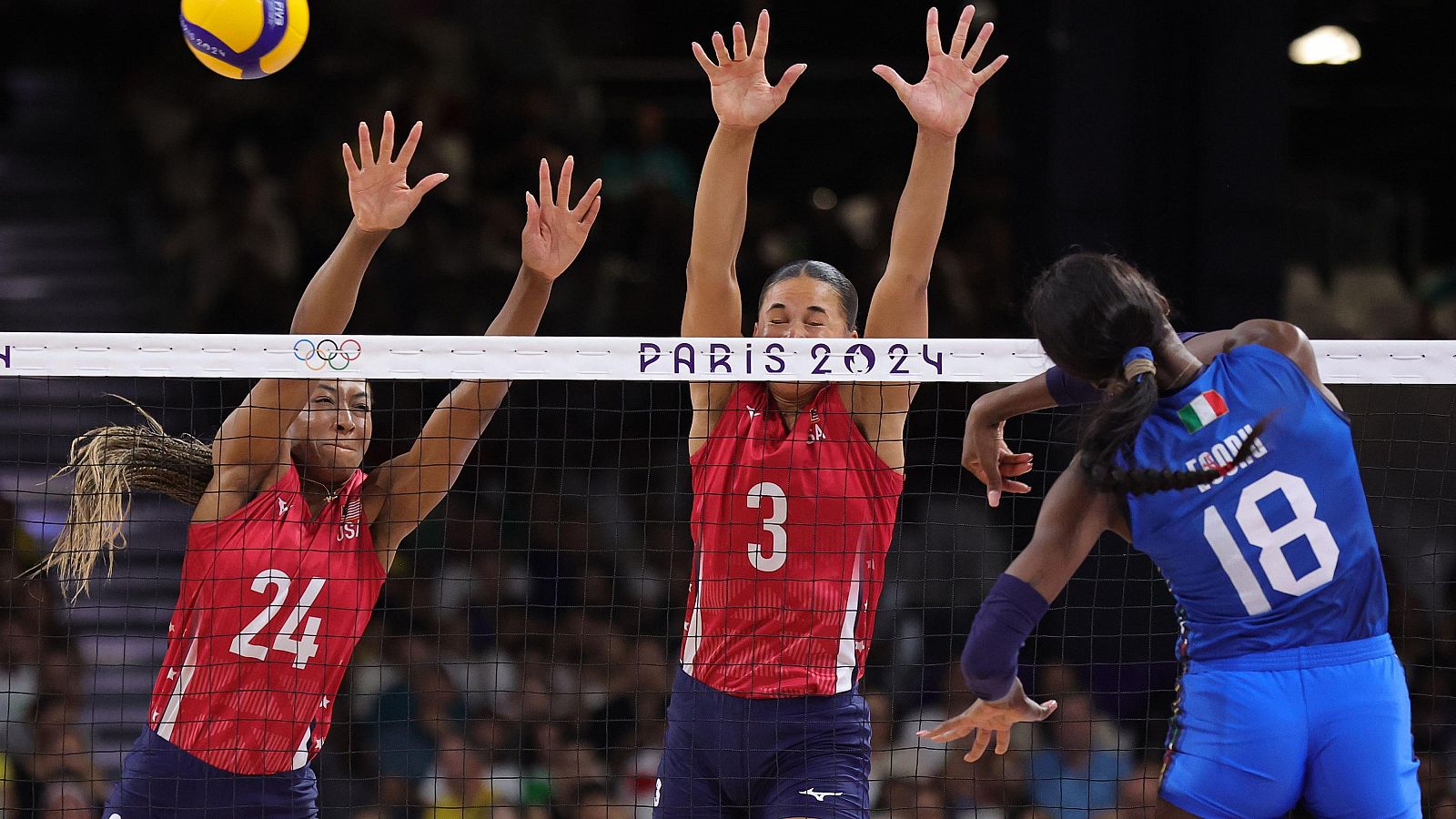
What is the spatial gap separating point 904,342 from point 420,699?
5065 millimetres

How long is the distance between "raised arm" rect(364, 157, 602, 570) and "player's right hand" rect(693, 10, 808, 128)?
A: 554 mm

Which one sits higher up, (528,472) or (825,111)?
(825,111)

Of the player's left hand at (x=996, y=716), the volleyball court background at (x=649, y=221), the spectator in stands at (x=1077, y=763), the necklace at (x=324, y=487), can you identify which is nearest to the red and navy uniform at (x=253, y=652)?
the necklace at (x=324, y=487)

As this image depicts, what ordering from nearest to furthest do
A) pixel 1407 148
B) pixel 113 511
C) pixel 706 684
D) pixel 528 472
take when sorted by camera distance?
pixel 706 684 → pixel 113 511 → pixel 528 472 → pixel 1407 148

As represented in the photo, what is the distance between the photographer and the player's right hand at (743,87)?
457cm

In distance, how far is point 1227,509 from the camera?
133 inches

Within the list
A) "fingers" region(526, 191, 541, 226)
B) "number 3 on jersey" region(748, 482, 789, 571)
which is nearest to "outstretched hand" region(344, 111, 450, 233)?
"fingers" region(526, 191, 541, 226)

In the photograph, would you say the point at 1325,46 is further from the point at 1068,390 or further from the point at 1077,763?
the point at 1068,390

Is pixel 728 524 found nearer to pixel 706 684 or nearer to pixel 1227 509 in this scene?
pixel 706 684

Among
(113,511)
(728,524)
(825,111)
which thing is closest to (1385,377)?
(728,524)

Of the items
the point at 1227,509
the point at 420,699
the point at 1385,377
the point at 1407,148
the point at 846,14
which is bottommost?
the point at 420,699

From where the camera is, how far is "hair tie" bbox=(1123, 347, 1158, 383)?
3264 millimetres

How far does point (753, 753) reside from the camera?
14.2 feet

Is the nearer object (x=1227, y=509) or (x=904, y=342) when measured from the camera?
(x=1227, y=509)
